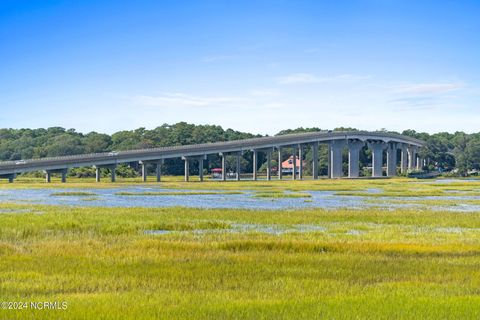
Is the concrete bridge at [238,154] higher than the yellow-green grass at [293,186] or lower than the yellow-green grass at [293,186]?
higher

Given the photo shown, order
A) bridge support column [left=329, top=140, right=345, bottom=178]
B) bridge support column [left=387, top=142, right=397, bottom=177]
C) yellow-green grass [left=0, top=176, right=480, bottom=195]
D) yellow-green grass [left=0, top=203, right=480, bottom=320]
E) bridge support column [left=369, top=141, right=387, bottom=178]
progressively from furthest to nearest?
bridge support column [left=387, top=142, right=397, bottom=177] → bridge support column [left=369, top=141, right=387, bottom=178] → bridge support column [left=329, top=140, right=345, bottom=178] → yellow-green grass [left=0, top=176, right=480, bottom=195] → yellow-green grass [left=0, top=203, right=480, bottom=320]

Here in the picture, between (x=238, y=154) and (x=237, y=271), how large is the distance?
132714 mm

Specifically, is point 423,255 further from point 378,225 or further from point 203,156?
point 203,156

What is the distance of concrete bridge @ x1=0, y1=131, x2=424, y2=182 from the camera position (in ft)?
382

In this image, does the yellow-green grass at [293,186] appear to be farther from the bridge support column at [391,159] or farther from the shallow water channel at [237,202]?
the bridge support column at [391,159]

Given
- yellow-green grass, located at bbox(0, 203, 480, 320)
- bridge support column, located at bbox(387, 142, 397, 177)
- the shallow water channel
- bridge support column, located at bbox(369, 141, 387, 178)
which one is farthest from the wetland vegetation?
bridge support column, located at bbox(387, 142, 397, 177)

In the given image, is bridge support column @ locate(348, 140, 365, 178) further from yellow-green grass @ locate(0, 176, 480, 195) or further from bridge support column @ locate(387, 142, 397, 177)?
yellow-green grass @ locate(0, 176, 480, 195)

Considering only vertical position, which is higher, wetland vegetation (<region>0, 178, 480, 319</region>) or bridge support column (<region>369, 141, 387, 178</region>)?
bridge support column (<region>369, 141, 387, 178</region>)

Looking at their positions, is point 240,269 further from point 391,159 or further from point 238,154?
point 391,159

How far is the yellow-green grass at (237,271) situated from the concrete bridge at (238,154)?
82193mm

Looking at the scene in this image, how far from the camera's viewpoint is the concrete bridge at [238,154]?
11638 centimetres

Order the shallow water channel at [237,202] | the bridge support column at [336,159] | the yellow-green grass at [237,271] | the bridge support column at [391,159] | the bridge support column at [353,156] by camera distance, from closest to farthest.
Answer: the yellow-green grass at [237,271], the shallow water channel at [237,202], the bridge support column at [336,159], the bridge support column at [353,156], the bridge support column at [391,159]

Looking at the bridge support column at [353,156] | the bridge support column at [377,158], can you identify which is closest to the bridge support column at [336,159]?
the bridge support column at [353,156]

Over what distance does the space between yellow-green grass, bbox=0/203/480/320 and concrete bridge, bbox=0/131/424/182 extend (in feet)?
270
